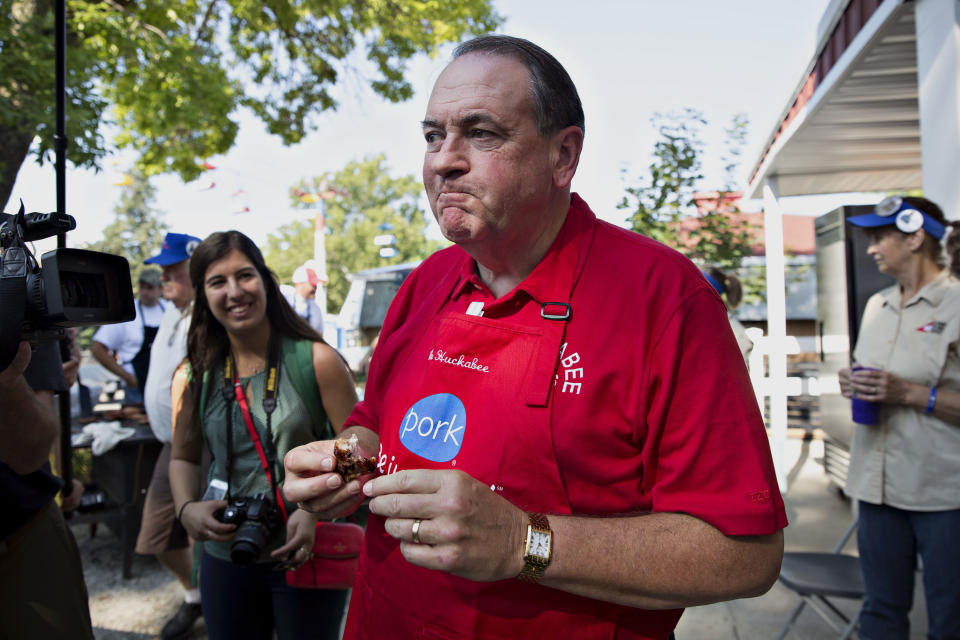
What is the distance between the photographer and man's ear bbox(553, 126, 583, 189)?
1.35 m

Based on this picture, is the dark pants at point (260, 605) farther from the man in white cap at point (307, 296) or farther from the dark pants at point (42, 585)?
the man in white cap at point (307, 296)

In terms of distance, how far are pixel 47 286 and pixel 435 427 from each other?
3.23 feet

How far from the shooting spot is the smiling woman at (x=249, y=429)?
2408 mm

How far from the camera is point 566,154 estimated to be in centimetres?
138

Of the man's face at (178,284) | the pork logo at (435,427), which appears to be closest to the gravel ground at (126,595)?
the man's face at (178,284)

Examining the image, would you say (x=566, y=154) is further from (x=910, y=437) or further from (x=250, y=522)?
(x=910, y=437)

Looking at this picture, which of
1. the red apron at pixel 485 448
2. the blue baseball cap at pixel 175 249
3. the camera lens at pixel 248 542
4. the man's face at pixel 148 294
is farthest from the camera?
the man's face at pixel 148 294

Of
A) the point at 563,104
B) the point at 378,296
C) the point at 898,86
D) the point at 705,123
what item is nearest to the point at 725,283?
the point at 705,123

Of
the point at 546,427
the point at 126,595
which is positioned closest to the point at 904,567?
the point at 546,427

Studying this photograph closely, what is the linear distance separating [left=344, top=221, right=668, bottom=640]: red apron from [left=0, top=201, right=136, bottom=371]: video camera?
83 centimetres

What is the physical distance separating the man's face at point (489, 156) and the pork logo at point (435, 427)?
0.32 metres

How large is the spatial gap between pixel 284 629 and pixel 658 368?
1.92m

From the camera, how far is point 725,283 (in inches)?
218

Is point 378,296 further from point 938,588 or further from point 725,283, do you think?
point 938,588
